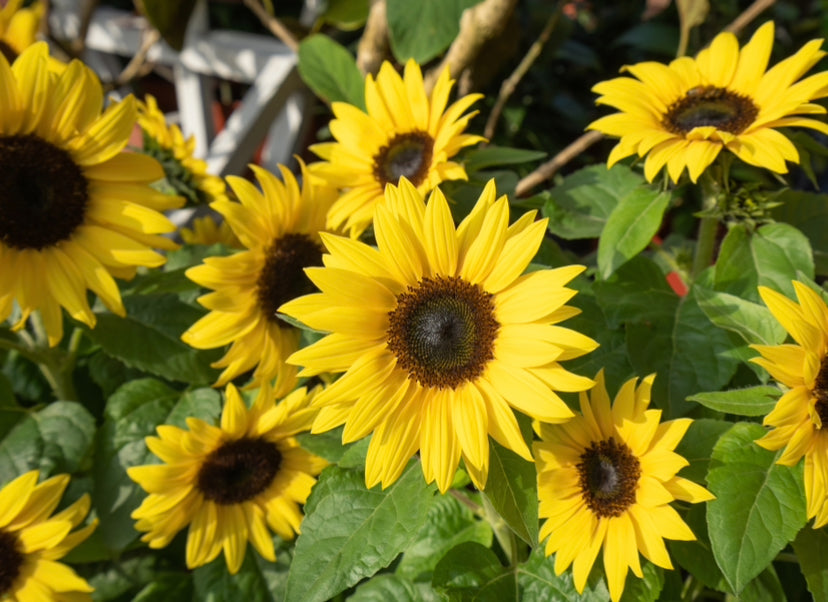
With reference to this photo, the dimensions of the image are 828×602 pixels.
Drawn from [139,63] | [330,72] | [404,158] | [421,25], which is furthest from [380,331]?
[139,63]

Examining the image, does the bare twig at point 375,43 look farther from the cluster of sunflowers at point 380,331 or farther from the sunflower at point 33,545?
the sunflower at point 33,545

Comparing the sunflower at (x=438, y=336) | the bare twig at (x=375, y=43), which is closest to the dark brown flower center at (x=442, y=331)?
the sunflower at (x=438, y=336)

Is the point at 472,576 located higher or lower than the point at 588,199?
lower

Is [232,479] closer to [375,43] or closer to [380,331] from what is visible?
[380,331]

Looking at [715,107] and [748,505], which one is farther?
[715,107]

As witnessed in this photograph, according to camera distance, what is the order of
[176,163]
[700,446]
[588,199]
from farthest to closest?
[176,163] → [588,199] → [700,446]
